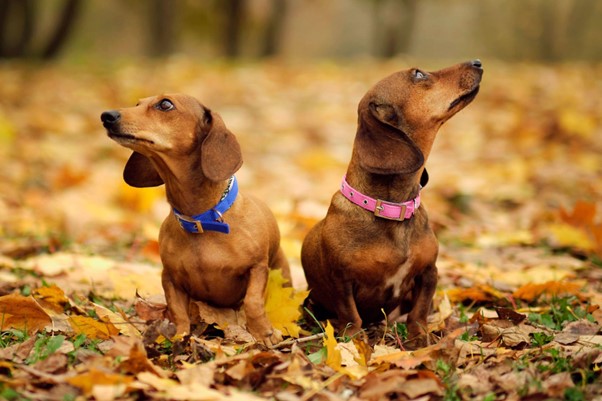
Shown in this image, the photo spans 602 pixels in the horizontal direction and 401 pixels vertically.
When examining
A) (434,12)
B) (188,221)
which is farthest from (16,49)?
(434,12)

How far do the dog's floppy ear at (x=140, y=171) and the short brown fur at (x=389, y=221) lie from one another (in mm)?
887

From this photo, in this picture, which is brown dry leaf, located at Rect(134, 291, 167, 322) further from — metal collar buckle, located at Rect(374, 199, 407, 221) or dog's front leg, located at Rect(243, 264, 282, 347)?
metal collar buckle, located at Rect(374, 199, 407, 221)

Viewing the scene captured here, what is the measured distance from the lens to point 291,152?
31.5ft

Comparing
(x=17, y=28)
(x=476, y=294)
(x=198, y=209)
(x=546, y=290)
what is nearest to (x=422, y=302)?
(x=476, y=294)

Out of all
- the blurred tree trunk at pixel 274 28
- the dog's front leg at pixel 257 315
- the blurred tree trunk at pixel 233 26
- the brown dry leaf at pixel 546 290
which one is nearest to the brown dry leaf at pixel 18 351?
the dog's front leg at pixel 257 315

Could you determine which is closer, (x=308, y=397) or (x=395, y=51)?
(x=308, y=397)

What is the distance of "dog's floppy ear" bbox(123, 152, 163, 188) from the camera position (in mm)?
3811

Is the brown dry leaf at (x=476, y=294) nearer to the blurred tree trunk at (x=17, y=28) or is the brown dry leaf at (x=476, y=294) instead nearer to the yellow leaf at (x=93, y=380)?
the yellow leaf at (x=93, y=380)

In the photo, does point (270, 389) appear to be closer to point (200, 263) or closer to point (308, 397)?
point (308, 397)

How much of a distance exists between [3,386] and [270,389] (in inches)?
36.0

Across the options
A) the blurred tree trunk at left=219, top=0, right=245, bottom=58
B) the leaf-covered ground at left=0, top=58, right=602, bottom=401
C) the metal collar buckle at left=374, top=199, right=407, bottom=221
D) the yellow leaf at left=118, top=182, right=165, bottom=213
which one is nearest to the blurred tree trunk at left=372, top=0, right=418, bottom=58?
the blurred tree trunk at left=219, top=0, right=245, bottom=58

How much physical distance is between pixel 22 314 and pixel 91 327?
36 cm

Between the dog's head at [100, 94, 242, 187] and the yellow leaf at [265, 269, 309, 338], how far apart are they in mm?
709

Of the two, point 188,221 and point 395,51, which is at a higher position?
point 188,221
